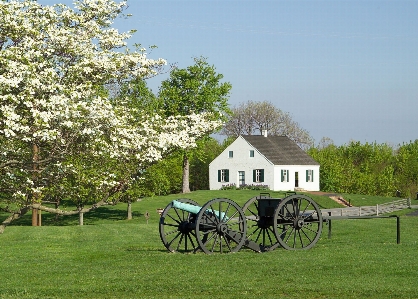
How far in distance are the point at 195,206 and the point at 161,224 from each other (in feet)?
3.80

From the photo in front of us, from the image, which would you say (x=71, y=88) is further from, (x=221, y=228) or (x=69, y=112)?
(x=221, y=228)

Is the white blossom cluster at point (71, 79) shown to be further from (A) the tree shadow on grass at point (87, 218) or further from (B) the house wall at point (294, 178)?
(B) the house wall at point (294, 178)

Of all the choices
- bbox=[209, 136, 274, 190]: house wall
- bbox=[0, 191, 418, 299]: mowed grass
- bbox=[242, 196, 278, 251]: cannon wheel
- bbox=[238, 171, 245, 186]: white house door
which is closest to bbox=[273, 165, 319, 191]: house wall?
bbox=[209, 136, 274, 190]: house wall

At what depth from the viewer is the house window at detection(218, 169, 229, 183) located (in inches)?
3349

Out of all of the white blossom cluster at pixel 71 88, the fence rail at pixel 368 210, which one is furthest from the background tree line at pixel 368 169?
the white blossom cluster at pixel 71 88

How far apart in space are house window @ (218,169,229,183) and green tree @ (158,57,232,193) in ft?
22.9

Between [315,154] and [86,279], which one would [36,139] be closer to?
[86,279]

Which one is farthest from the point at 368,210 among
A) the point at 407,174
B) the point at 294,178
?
the point at 407,174

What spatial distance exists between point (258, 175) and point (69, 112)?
61.7 m

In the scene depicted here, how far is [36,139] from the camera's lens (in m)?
23.7

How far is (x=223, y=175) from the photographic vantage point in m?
85.4

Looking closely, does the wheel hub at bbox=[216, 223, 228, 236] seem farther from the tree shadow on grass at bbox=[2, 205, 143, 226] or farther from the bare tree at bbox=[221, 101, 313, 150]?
the bare tree at bbox=[221, 101, 313, 150]

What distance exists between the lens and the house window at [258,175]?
82688 millimetres

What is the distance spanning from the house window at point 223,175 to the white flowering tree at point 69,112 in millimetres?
52602
